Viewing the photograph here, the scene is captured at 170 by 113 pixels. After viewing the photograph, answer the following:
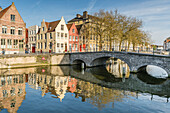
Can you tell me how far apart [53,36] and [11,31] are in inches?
468

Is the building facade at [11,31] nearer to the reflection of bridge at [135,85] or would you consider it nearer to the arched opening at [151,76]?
the reflection of bridge at [135,85]

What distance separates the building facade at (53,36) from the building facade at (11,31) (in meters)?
8.93

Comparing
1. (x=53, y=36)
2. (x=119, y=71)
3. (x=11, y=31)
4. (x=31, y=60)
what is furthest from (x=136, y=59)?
(x=11, y=31)

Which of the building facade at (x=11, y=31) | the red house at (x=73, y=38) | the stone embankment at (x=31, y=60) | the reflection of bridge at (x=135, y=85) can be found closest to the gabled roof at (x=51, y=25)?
the red house at (x=73, y=38)

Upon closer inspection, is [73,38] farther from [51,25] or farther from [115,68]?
[115,68]

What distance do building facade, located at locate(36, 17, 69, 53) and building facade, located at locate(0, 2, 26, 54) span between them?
8.93m

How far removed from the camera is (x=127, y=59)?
82.4 feet

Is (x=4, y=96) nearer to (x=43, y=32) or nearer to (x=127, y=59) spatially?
(x=127, y=59)

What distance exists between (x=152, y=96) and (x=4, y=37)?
34107 mm

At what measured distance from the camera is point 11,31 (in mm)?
33875

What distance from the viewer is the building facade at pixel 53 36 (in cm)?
4169

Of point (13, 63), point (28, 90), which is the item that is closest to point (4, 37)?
point (13, 63)

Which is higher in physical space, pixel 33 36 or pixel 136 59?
pixel 33 36

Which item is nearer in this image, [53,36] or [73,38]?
[53,36]
